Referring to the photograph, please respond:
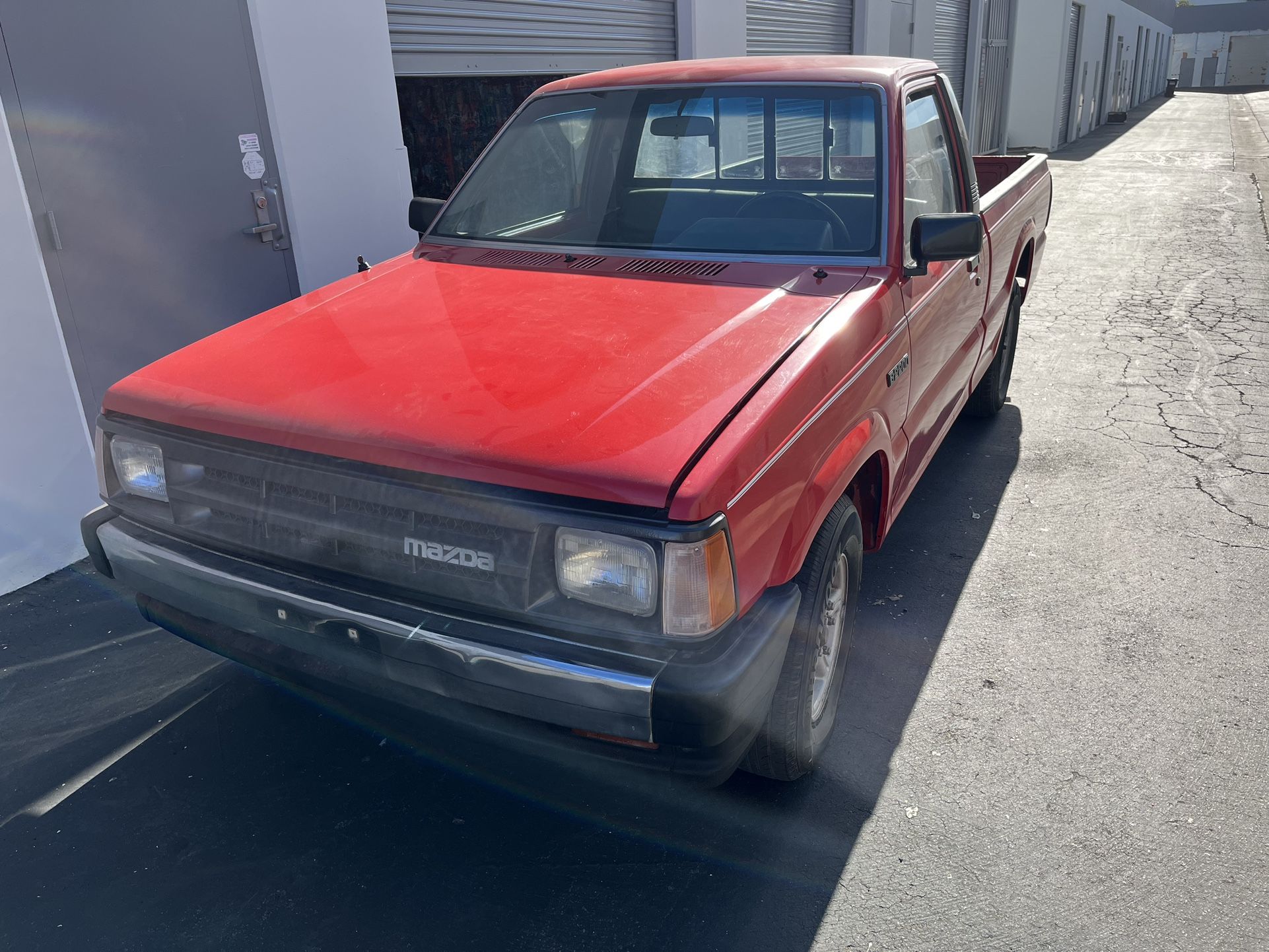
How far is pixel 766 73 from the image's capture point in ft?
11.5

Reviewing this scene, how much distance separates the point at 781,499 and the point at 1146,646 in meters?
1.91

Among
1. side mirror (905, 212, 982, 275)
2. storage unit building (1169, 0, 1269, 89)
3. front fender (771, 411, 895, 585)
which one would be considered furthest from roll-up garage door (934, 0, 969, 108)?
storage unit building (1169, 0, 1269, 89)

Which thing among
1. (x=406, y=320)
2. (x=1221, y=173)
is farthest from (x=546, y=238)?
(x=1221, y=173)

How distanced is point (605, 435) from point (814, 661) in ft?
2.90

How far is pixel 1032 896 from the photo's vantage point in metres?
2.39

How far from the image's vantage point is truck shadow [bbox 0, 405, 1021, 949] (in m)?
2.36

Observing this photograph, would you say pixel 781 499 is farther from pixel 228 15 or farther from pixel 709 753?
pixel 228 15

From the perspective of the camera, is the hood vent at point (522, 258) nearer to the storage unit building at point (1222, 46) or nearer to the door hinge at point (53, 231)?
the door hinge at point (53, 231)

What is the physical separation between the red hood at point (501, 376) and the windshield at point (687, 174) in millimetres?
399

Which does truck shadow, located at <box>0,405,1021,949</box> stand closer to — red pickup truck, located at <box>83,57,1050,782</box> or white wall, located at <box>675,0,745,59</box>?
red pickup truck, located at <box>83,57,1050,782</box>

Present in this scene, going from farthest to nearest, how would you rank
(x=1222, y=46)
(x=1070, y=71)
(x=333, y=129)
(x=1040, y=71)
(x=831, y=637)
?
(x=1222, y=46)
(x=1070, y=71)
(x=1040, y=71)
(x=333, y=129)
(x=831, y=637)

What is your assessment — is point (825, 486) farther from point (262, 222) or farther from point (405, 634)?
point (262, 222)

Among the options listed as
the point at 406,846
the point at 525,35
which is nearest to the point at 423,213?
the point at 406,846

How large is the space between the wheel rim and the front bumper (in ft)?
1.78
